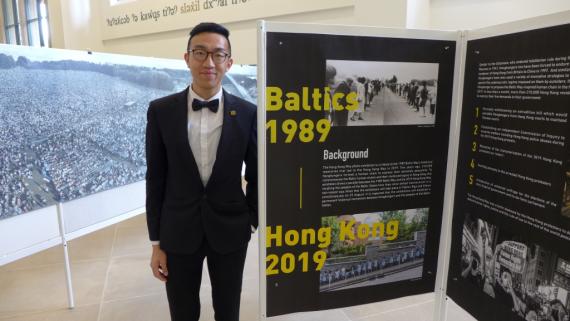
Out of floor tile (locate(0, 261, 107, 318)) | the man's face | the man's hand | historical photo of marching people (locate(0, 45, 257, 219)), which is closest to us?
the man's face

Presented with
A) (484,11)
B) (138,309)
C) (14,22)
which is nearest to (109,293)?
(138,309)

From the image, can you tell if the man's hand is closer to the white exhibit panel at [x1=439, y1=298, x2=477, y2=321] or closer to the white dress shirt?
the white dress shirt

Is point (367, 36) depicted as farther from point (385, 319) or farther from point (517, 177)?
point (385, 319)

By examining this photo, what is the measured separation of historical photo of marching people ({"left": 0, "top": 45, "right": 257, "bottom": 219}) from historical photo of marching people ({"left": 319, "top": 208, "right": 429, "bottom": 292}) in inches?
70.6

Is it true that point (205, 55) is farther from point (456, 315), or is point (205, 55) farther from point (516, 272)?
point (456, 315)

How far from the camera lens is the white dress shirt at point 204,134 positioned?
165 centimetres

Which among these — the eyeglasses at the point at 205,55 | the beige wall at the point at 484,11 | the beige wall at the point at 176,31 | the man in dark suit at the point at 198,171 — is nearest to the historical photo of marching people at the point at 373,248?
the man in dark suit at the point at 198,171

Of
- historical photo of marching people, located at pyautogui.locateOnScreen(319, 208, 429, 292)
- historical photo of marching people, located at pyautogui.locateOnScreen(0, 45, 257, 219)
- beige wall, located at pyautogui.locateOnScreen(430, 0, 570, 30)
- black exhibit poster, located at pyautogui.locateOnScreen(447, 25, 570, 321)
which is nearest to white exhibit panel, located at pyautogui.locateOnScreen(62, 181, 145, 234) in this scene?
historical photo of marching people, located at pyautogui.locateOnScreen(0, 45, 257, 219)

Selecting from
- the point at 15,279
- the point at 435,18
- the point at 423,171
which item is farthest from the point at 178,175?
the point at 435,18

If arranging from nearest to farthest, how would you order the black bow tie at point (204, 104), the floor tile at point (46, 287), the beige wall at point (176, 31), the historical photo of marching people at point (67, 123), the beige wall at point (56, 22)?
the black bow tie at point (204, 104) < the historical photo of marching people at point (67, 123) < the floor tile at point (46, 287) < the beige wall at point (176, 31) < the beige wall at point (56, 22)

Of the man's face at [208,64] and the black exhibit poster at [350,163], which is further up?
the man's face at [208,64]

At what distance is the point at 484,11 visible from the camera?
139 inches

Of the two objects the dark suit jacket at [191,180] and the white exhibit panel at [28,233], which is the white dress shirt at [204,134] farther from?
the white exhibit panel at [28,233]

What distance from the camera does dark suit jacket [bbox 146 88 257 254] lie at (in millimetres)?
1631
